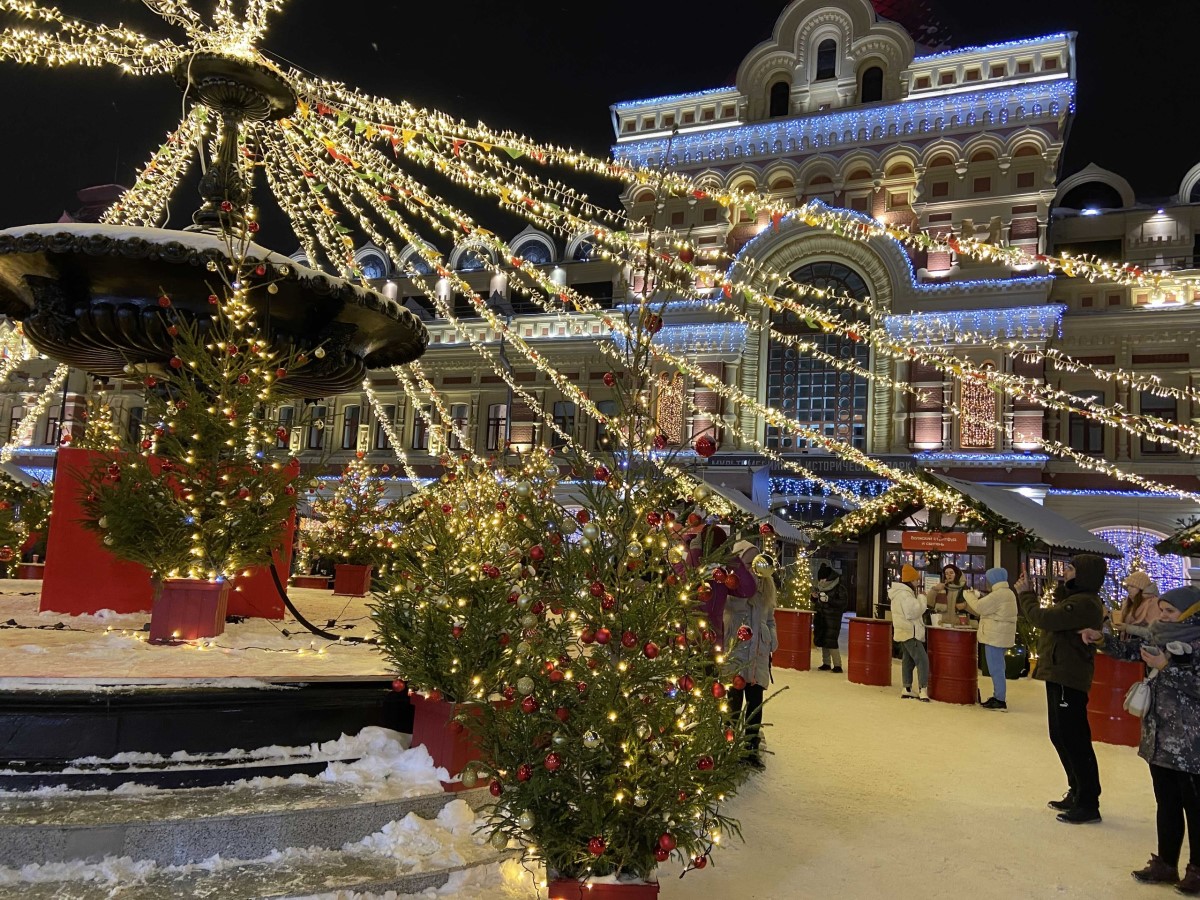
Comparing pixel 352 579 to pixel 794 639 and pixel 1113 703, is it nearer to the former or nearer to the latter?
pixel 794 639

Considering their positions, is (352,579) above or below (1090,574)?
below

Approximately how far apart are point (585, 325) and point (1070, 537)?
18.4 metres

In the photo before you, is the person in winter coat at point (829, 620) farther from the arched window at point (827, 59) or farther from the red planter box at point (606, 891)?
the arched window at point (827, 59)

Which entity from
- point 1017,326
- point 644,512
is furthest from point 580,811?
point 1017,326

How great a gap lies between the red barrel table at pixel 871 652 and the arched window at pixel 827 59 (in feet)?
71.1

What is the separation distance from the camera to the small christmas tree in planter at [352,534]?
1170 cm

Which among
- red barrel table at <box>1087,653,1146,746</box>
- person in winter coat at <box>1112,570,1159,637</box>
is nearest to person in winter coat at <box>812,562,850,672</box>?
red barrel table at <box>1087,653,1146,746</box>

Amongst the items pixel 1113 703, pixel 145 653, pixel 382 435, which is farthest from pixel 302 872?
pixel 382 435

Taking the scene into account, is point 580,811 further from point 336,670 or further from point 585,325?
point 585,325

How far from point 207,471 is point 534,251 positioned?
97.8ft

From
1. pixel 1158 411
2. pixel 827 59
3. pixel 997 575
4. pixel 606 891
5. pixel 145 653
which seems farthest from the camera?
pixel 827 59

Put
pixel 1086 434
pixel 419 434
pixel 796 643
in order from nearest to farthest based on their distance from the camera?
pixel 796 643
pixel 1086 434
pixel 419 434

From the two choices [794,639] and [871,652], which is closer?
[871,652]

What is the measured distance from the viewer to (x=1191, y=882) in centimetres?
459
